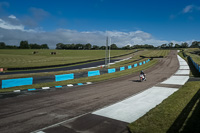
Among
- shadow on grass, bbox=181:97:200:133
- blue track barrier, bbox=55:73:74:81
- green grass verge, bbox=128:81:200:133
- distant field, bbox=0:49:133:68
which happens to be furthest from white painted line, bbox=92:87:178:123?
distant field, bbox=0:49:133:68

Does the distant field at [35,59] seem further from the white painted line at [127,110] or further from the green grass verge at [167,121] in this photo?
the green grass verge at [167,121]

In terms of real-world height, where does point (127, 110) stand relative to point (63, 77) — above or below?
below

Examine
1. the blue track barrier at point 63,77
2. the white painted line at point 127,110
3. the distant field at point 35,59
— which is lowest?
the white painted line at point 127,110

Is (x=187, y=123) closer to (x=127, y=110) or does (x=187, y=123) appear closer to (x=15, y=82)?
(x=127, y=110)

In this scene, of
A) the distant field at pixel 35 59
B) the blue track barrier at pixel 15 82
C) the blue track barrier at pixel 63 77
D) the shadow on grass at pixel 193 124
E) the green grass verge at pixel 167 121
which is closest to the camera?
the shadow on grass at pixel 193 124

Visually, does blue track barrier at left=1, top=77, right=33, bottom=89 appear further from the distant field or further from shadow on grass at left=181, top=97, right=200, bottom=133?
the distant field

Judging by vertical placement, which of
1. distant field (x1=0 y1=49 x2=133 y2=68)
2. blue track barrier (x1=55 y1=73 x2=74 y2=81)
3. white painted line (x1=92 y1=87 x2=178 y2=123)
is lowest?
white painted line (x1=92 y1=87 x2=178 y2=123)

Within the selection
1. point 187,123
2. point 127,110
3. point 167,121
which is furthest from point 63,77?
point 187,123

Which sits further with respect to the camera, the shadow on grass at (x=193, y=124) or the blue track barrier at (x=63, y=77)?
the blue track barrier at (x=63, y=77)

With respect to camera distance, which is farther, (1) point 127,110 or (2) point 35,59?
(2) point 35,59

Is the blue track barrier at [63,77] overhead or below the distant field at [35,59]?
below

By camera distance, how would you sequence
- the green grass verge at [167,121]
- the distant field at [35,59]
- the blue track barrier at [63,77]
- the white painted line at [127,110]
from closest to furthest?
the green grass verge at [167,121], the white painted line at [127,110], the blue track barrier at [63,77], the distant field at [35,59]

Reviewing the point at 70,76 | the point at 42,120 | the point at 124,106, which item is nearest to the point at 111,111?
the point at 124,106

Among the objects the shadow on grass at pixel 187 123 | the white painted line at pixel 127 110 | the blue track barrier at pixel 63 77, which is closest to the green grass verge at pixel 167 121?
the shadow on grass at pixel 187 123
